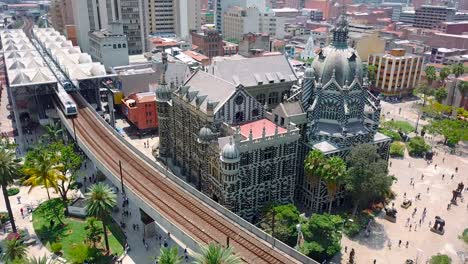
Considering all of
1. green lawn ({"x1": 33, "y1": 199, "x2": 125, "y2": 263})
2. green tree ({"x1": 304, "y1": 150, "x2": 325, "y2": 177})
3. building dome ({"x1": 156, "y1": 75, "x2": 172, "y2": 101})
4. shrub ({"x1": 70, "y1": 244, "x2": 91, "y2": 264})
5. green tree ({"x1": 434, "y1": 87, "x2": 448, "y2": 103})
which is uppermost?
building dome ({"x1": 156, "y1": 75, "x2": 172, "y2": 101})

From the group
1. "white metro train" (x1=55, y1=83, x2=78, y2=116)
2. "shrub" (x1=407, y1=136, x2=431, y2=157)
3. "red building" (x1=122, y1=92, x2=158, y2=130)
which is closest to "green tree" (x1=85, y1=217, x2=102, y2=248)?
"white metro train" (x1=55, y1=83, x2=78, y2=116)

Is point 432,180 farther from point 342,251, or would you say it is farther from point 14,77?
point 14,77

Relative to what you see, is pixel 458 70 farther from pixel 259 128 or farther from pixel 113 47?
pixel 113 47

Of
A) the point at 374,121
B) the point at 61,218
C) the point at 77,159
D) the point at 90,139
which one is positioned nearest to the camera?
the point at 61,218

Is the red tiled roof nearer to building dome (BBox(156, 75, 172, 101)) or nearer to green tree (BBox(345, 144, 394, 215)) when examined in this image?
green tree (BBox(345, 144, 394, 215))

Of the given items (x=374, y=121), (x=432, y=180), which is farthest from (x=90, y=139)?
(x=432, y=180)

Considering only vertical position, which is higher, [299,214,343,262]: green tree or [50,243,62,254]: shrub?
[299,214,343,262]: green tree

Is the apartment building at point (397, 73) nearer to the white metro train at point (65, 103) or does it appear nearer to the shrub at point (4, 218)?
the white metro train at point (65, 103)

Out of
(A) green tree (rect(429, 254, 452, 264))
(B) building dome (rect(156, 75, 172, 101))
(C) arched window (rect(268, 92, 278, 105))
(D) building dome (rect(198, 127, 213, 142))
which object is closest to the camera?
(A) green tree (rect(429, 254, 452, 264))
